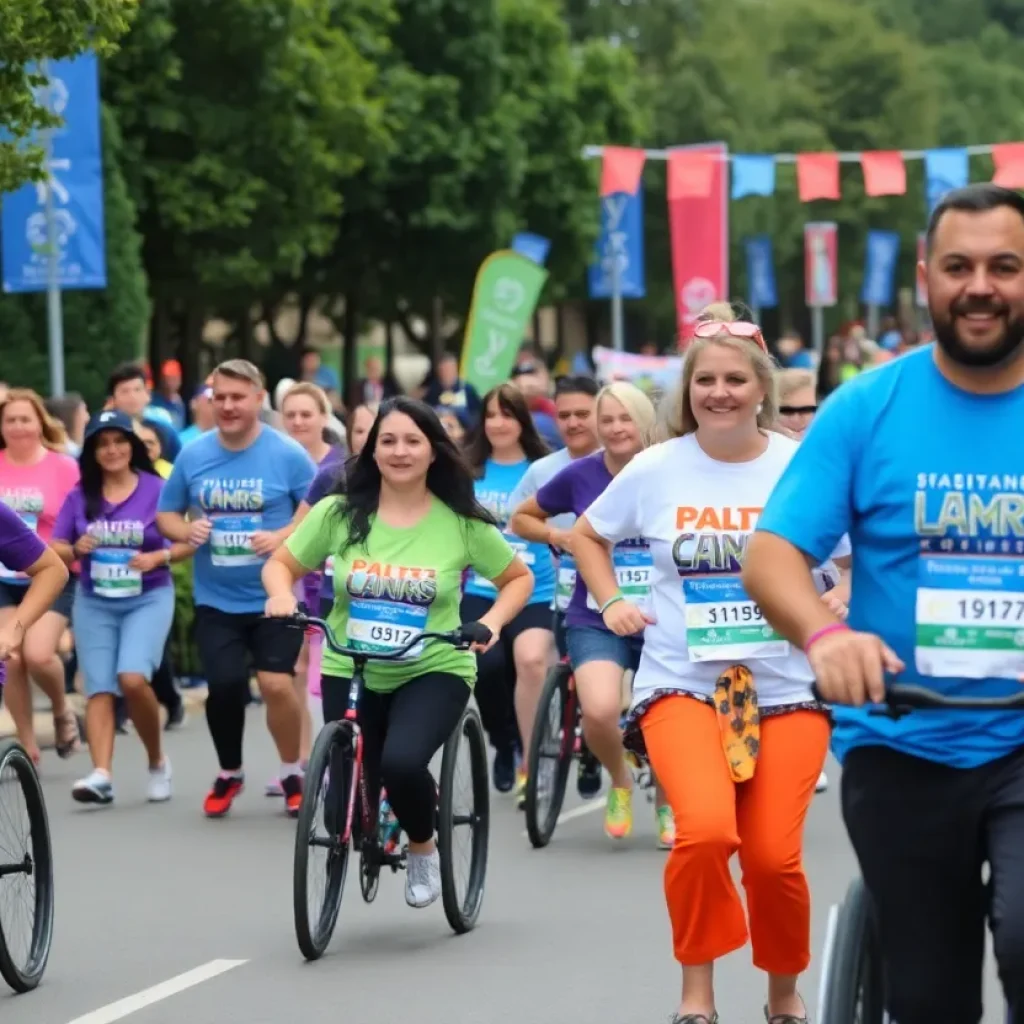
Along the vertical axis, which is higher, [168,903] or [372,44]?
[372,44]

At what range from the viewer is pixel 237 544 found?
12062mm

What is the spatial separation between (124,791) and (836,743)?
8833mm

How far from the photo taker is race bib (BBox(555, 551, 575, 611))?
1209 centimetres

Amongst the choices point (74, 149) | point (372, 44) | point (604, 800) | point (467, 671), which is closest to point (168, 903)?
point (467, 671)

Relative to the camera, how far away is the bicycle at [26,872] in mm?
7980

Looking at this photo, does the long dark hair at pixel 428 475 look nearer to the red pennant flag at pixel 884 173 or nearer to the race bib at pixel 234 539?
the race bib at pixel 234 539

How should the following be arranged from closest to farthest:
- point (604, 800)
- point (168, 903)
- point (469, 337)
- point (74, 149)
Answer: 1. point (168, 903)
2. point (604, 800)
3. point (74, 149)
4. point (469, 337)

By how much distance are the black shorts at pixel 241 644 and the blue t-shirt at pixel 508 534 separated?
117 cm

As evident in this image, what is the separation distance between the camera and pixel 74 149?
20359 mm

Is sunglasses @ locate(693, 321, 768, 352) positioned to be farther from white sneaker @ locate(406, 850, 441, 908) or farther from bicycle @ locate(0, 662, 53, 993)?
white sneaker @ locate(406, 850, 441, 908)

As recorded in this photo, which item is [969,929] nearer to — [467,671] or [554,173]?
[467,671]

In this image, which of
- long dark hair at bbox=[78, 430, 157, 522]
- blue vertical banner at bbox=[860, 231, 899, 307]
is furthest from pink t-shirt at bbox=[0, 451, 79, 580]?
blue vertical banner at bbox=[860, 231, 899, 307]

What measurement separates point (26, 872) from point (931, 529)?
410cm

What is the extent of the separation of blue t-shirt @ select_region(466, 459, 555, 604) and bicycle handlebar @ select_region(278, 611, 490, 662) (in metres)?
3.89
